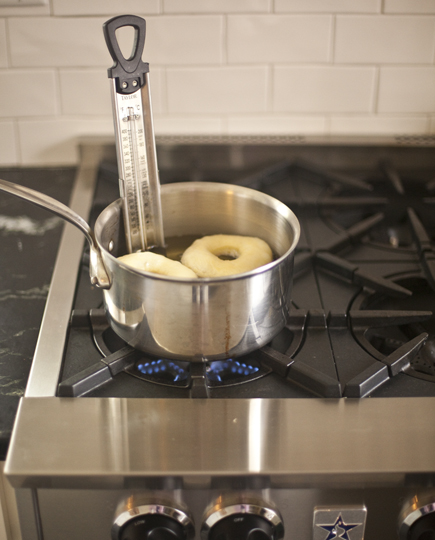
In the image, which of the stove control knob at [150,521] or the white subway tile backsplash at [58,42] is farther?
the white subway tile backsplash at [58,42]

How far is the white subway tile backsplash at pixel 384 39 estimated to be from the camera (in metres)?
1.00

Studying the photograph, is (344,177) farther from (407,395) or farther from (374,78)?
(407,395)

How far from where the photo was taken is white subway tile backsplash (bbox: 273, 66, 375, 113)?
3.44 ft

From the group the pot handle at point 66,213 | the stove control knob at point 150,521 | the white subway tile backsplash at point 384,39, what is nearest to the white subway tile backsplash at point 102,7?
the white subway tile backsplash at point 384,39

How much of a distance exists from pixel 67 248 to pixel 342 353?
17.5 inches

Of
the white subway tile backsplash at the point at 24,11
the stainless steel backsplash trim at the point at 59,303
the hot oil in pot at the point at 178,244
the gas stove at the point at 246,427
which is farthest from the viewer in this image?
the white subway tile backsplash at the point at 24,11

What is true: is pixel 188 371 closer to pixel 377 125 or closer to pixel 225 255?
pixel 225 255

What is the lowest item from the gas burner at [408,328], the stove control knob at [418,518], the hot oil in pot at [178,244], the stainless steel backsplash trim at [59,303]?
the stove control knob at [418,518]

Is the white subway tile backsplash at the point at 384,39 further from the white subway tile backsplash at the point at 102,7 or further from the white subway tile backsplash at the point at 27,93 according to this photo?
the white subway tile backsplash at the point at 27,93

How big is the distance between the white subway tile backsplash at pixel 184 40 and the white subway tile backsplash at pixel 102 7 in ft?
0.07

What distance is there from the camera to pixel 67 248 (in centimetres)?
83

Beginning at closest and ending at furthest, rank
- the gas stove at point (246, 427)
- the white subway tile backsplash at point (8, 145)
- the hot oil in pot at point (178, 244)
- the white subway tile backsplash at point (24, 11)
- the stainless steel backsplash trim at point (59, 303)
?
1. the gas stove at point (246, 427)
2. the stainless steel backsplash trim at point (59, 303)
3. the hot oil in pot at point (178, 244)
4. the white subway tile backsplash at point (24, 11)
5. the white subway tile backsplash at point (8, 145)

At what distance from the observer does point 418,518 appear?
519 mm

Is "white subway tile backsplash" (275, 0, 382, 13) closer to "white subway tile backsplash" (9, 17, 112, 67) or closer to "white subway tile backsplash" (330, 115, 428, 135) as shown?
"white subway tile backsplash" (330, 115, 428, 135)
